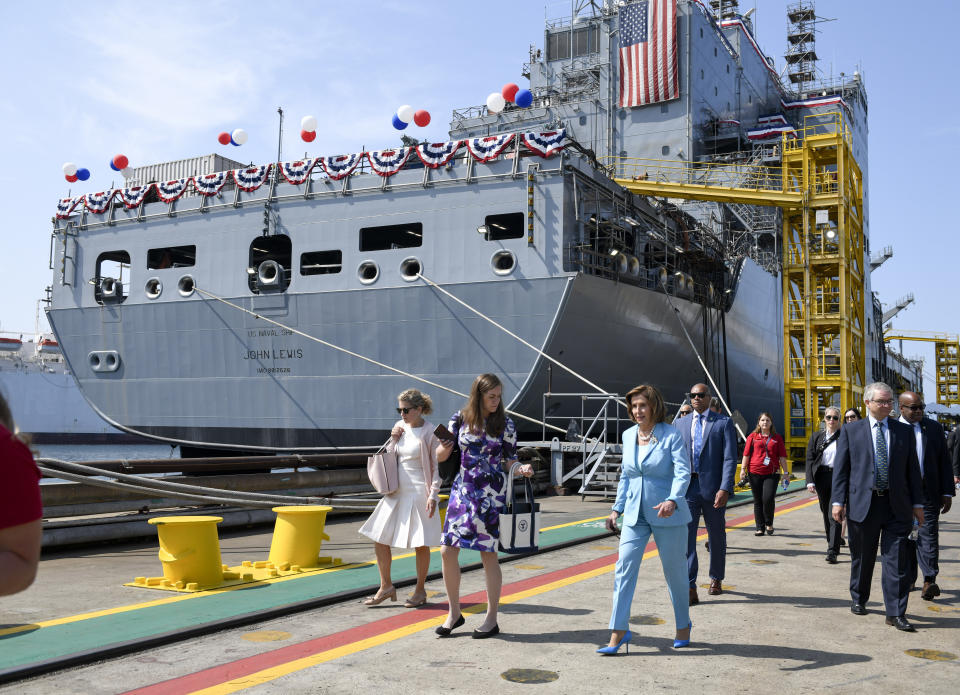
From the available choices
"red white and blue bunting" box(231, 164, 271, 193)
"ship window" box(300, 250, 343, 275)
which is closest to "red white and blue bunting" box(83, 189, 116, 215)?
"red white and blue bunting" box(231, 164, 271, 193)

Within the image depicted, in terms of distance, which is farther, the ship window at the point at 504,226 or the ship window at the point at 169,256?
the ship window at the point at 169,256

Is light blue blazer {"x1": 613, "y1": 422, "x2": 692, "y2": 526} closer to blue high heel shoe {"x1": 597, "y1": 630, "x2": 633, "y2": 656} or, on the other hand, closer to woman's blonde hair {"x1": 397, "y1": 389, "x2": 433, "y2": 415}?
blue high heel shoe {"x1": 597, "y1": 630, "x2": 633, "y2": 656}

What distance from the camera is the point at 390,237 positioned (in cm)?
2258

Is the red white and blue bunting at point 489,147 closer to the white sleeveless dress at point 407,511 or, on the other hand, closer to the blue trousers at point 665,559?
the white sleeveless dress at point 407,511

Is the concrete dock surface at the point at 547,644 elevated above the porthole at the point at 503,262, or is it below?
below

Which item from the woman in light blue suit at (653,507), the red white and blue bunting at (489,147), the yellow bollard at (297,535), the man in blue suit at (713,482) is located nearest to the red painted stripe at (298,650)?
the man in blue suit at (713,482)

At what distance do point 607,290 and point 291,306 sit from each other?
25.5 feet

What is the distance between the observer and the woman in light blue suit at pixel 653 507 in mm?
5422

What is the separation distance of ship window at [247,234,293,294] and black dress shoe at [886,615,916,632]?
16987 mm

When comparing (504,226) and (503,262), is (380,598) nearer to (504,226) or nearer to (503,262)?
(503,262)

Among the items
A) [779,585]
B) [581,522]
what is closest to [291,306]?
[581,522]

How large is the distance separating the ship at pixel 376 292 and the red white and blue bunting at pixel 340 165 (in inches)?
1.4

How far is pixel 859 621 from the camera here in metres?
6.25

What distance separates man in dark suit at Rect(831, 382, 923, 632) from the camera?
20.8 feet
